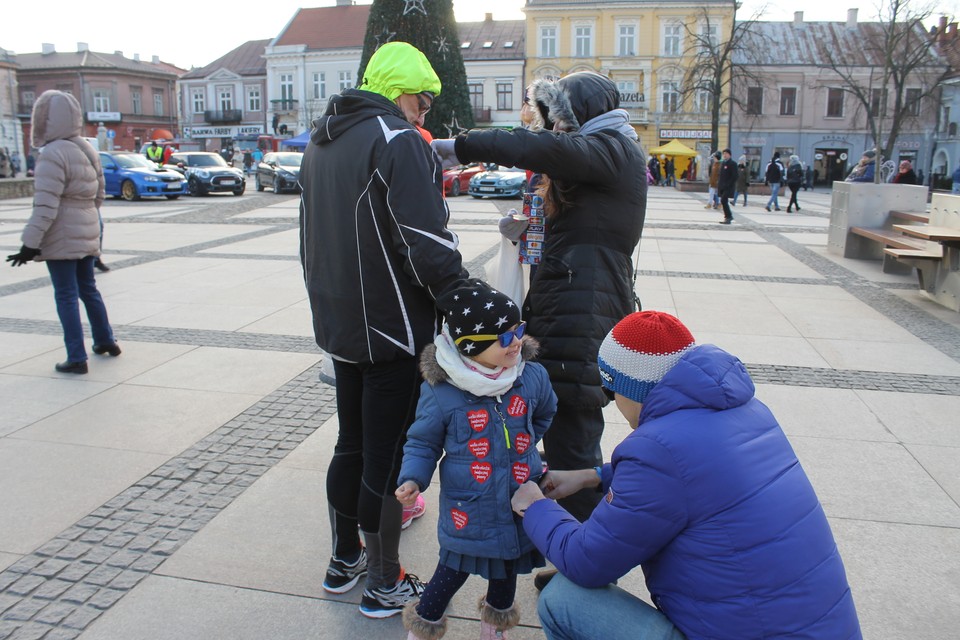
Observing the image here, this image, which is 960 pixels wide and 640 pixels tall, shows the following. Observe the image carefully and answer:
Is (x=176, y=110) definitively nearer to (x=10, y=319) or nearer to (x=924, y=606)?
(x=10, y=319)

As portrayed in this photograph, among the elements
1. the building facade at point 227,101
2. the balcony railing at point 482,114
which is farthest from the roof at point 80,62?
the balcony railing at point 482,114

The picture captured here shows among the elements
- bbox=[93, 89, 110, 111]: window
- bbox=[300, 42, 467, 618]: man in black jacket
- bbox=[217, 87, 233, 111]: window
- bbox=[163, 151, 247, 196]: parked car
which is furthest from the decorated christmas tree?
bbox=[93, 89, 110, 111]: window

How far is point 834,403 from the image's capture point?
16.3 ft

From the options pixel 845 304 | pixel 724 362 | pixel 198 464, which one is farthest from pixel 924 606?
pixel 845 304

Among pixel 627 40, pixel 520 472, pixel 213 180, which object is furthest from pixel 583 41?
pixel 520 472

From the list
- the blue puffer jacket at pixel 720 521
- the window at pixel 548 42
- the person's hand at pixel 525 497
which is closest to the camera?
the blue puffer jacket at pixel 720 521

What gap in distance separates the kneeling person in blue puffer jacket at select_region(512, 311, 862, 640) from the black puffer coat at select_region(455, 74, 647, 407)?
741 mm

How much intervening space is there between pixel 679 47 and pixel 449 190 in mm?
33405

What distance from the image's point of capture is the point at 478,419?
231 cm

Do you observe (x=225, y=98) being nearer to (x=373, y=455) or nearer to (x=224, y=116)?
(x=224, y=116)

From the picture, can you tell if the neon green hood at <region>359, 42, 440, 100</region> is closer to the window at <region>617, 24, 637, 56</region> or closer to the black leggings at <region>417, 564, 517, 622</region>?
the black leggings at <region>417, 564, 517, 622</region>

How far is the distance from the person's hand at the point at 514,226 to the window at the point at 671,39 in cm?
5217

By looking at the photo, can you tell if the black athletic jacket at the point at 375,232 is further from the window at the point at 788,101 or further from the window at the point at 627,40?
the window at the point at 788,101

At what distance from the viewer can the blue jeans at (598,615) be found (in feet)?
6.15
